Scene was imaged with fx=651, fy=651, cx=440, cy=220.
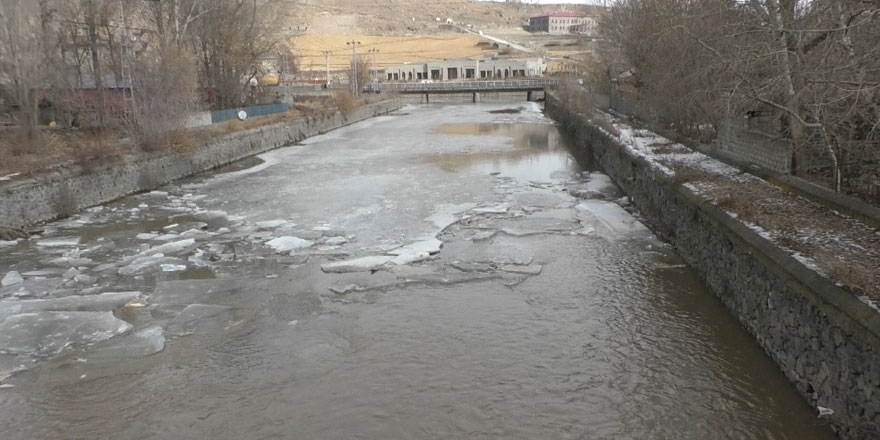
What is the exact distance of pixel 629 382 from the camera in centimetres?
788

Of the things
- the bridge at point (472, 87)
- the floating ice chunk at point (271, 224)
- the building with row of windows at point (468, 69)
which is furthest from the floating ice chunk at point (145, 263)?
the building with row of windows at point (468, 69)

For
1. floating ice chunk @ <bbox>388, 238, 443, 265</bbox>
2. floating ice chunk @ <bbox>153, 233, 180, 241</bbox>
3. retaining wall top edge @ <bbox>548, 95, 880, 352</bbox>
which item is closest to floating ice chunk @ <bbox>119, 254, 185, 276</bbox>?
floating ice chunk @ <bbox>153, 233, 180, 241</bbox>

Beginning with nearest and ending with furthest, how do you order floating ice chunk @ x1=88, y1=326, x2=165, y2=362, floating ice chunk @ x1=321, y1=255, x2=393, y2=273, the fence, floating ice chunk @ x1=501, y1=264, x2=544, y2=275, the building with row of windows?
floating ice chunk @ x1=88, y1=326, x2=165, y2=362 < floating ice chunk @ x1=501, y1=264, x2=544, y2=275 < floating ice chunk @ x1=321, y1=255, x2=393, y2=273 < the fence < the building with row of windows

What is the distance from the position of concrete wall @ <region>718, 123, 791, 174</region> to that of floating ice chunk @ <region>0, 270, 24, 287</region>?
14911 millimetres

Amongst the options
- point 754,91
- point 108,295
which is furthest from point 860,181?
point 108,295

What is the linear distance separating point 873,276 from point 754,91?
5.35 metres

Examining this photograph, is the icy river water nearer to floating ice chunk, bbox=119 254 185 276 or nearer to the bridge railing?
floating ice chunk, bbox=119 254 185 276

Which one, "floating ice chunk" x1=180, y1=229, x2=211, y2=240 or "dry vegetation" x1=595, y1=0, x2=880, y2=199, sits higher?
"dry vegetation" x1=595, y1=0, x2=880, y2=199

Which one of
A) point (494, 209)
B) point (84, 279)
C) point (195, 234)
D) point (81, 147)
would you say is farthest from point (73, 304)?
point (81, 147)

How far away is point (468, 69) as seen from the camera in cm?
12112

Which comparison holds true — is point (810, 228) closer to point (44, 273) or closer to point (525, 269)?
point (525, 269)

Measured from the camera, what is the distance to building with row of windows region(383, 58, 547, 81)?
378ft

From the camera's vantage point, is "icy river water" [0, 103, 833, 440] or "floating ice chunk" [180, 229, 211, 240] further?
"floating ice chunk" [180, 229, 211, 240]

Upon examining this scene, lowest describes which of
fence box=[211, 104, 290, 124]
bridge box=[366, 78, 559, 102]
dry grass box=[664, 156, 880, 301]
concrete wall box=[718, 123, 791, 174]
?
dry grass box=[664, 156, 880, 301]
